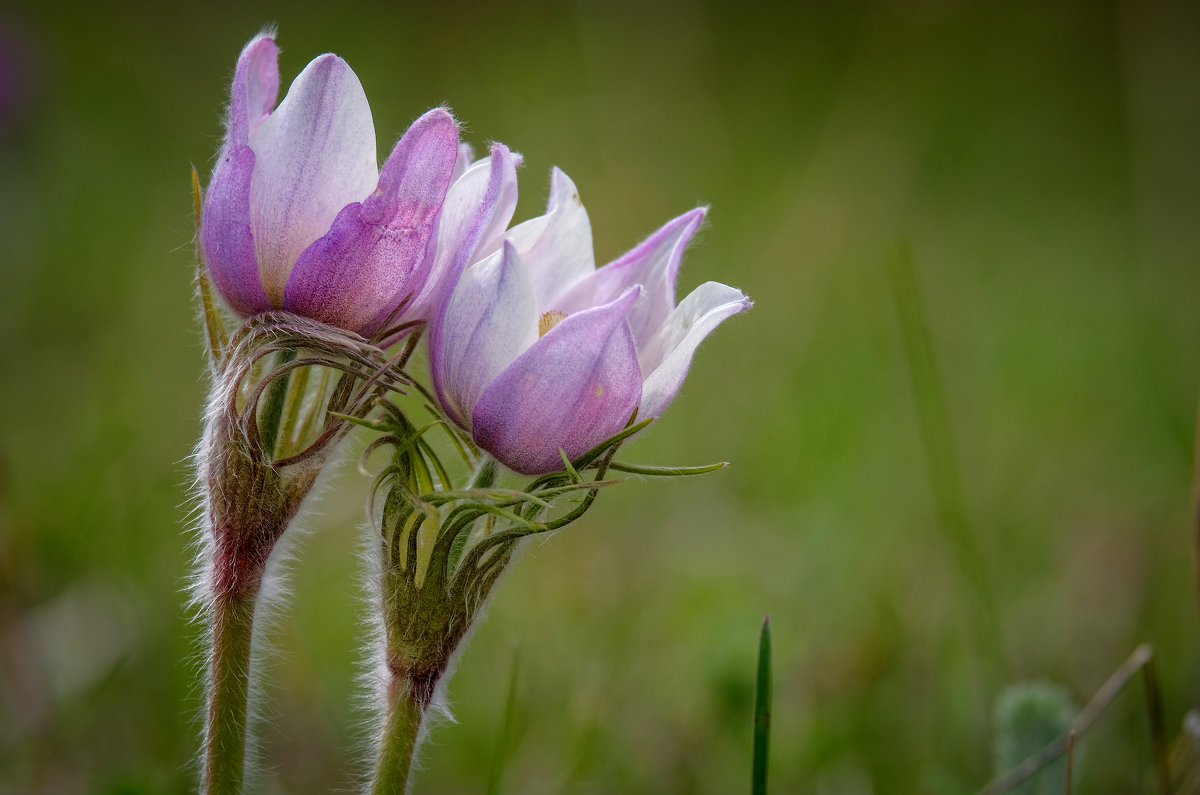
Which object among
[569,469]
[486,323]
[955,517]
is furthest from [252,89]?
[955,517]

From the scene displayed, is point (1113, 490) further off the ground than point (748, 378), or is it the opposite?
point (748, 378)

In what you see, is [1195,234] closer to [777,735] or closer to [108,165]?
[777,735]

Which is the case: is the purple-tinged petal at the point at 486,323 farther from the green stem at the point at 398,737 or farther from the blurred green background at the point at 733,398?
the blurred green background at the point at 733,398

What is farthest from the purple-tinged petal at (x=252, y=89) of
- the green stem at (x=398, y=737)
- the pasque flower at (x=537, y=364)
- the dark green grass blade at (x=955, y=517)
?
the dark green grass blade at (x=955, y=517)

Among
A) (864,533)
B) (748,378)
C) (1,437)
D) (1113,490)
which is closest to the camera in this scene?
(1,437)

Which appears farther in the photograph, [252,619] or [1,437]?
[1,437]

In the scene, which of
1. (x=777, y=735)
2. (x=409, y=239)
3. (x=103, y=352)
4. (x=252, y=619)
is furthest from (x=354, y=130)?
(x=103, y=352)

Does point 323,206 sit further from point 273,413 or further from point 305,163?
point 273,413
